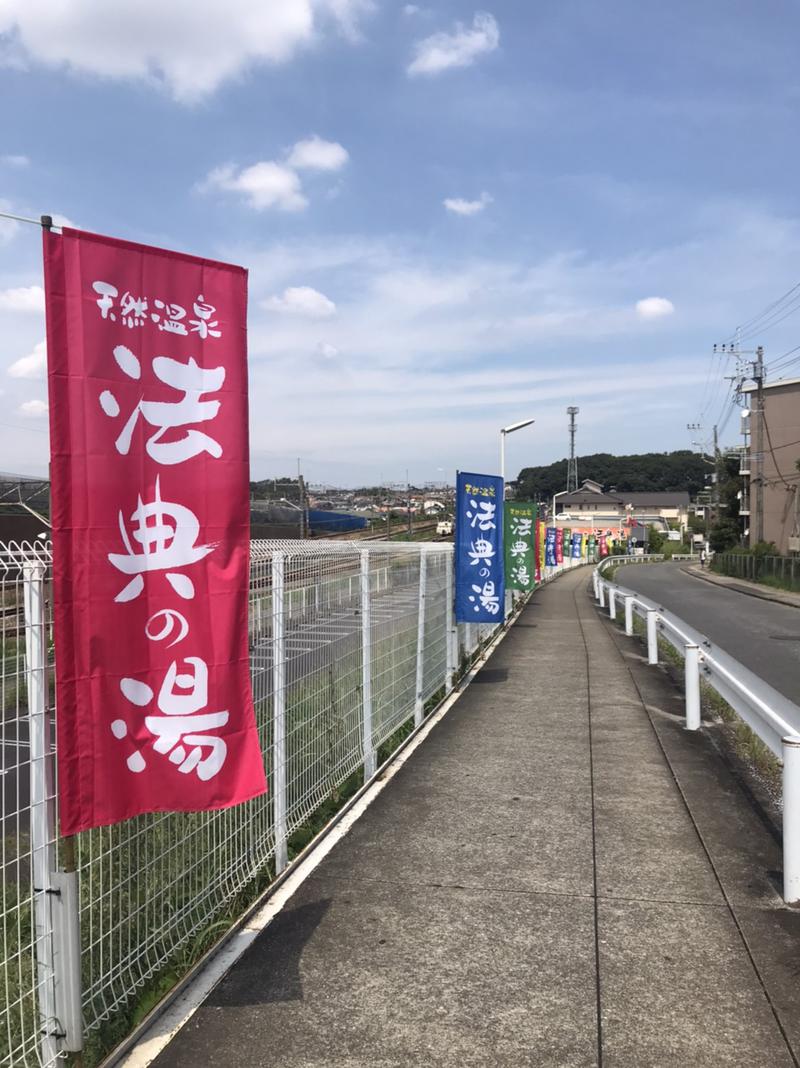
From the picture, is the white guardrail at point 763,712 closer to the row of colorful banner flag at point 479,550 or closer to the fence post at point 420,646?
the row of colorful banner flag at point 479,550

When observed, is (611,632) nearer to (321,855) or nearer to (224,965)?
(321,855)

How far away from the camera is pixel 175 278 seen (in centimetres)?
308

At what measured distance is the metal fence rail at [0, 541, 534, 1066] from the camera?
265 cm

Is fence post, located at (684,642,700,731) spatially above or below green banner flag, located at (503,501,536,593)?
below

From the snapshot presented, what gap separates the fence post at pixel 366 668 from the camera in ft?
19.9

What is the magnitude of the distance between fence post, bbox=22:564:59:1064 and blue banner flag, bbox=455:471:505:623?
8.10m

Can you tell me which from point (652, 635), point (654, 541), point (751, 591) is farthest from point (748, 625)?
point (654, 541)

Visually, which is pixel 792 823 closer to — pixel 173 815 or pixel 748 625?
pixel 173 815

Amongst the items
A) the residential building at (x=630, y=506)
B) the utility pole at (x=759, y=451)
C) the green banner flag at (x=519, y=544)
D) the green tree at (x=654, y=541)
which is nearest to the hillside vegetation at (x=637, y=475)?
the residential building at (x=630, y=506)

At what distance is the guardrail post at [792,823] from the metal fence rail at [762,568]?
3214 centimetres

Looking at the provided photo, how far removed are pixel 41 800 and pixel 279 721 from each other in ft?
6.28

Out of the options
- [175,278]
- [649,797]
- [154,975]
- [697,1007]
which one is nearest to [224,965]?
[154,975]

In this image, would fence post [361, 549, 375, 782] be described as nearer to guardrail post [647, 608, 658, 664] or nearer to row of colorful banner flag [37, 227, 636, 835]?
row of colorful banner flag [37, 227, 636, 835]

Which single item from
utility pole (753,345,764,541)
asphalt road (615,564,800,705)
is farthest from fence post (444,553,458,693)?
utility pole (753,345,764,541)
